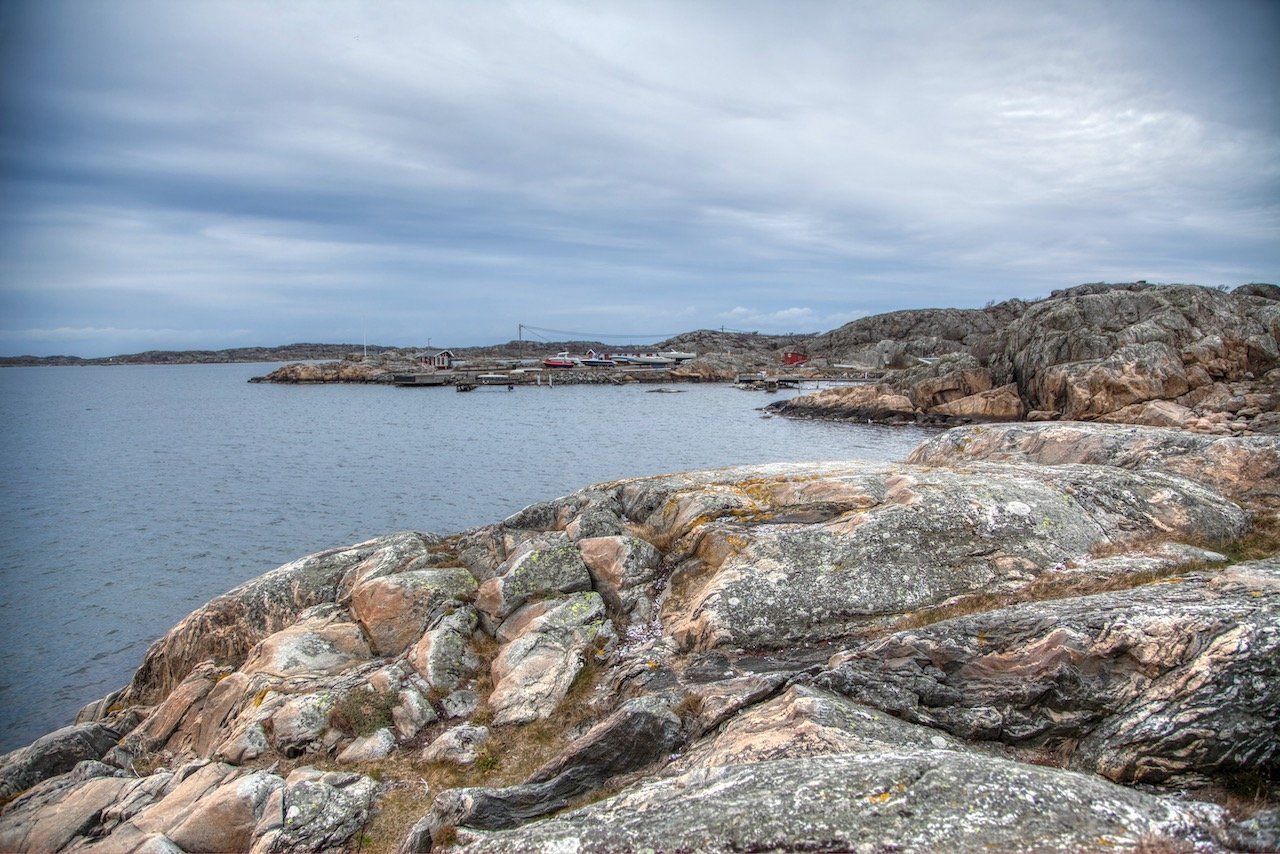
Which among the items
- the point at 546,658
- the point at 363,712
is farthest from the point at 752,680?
the point at 363,712

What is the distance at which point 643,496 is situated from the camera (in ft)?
63.2

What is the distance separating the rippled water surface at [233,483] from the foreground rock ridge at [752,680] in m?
9.76

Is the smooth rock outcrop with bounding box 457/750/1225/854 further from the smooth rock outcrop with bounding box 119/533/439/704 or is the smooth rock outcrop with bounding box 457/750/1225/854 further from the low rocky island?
the low rocky island

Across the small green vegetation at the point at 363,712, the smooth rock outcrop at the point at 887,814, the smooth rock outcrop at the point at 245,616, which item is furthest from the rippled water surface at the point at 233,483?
the smooth rock outcrop at the point at 887,814

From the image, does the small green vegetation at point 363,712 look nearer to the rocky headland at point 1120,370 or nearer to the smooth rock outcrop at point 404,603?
the smooth rock outcrop at point 404,603

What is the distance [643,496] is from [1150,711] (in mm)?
12646

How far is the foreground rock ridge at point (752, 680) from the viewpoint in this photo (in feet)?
24.1

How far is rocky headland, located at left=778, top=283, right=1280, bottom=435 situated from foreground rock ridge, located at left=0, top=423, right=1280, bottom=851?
4955cm

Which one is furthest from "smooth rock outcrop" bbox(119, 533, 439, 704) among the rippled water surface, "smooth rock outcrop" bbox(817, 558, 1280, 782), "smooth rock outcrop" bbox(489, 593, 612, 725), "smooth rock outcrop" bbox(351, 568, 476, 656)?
"smooth rock outcrop" bbox(817, 558, 1280, 782)

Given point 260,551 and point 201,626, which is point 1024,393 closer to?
point 260,551

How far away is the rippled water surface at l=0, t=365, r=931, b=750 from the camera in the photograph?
27.4 metres

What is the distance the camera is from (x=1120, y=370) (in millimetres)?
68000

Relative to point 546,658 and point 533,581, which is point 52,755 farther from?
point 546,658

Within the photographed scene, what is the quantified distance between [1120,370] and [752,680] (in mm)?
73370
